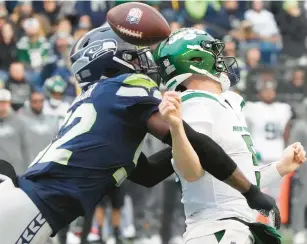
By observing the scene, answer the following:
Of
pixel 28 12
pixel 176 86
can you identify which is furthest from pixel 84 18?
pixel 176 86

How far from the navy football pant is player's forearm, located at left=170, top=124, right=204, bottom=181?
0.73 metres

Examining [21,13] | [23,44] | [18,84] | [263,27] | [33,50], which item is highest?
[21,13]

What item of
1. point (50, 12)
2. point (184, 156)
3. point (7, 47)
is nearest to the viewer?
point (184, 156)

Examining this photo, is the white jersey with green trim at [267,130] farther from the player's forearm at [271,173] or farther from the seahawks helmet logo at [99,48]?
the seahawks helmet logo at [99,48]

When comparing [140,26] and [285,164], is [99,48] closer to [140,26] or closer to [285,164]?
[140,26]

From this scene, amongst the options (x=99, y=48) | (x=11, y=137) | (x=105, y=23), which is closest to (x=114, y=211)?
(x=11, y=137)

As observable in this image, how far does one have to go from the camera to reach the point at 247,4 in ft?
53.3

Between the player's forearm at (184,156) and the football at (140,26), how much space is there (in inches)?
23.8

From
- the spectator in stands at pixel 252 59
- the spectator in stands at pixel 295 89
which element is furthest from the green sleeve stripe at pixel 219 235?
the spectator in stands at pixel 252 59

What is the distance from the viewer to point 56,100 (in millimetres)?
11320

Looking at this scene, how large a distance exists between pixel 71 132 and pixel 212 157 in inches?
29.1

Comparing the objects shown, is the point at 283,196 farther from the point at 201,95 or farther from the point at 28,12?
the point at 201,95

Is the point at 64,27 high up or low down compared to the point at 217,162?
down

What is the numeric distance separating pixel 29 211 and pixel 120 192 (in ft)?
19.8
